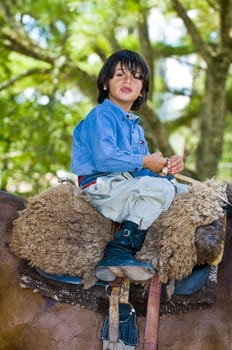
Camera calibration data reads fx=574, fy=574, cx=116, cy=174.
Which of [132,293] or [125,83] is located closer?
[132,293]

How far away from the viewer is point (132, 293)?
9.80ft

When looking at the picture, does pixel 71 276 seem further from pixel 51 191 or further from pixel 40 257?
pixel 51 191

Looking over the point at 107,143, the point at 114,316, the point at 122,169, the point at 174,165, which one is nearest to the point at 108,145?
the point at 107,143

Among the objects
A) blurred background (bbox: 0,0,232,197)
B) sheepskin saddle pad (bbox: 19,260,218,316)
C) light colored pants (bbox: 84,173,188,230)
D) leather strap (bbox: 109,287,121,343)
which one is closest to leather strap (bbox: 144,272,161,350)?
sheepskin saddle pad (bbox: 19,260,218,316)

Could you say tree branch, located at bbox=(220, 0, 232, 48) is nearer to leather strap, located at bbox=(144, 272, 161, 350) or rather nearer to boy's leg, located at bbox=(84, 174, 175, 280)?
boy's leg, located at bbox=(84, 174, 175, 280)

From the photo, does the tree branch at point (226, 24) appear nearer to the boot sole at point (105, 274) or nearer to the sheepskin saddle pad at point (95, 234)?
the sheepskin saddle pad at point (95, 234)

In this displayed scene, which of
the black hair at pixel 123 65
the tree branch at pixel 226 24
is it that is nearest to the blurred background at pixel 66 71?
the tree branch at pixel 226 24

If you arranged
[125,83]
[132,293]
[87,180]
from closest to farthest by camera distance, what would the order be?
1. [132,293]
2. [87,180]
3. [125,83]

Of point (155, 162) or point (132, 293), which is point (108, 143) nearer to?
point (155, 162)

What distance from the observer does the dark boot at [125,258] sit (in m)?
2.88

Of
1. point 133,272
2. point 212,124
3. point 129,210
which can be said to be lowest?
point 133,272

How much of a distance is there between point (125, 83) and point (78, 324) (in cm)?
141

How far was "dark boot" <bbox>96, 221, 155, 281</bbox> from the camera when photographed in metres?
2.88

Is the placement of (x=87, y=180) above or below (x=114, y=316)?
above
